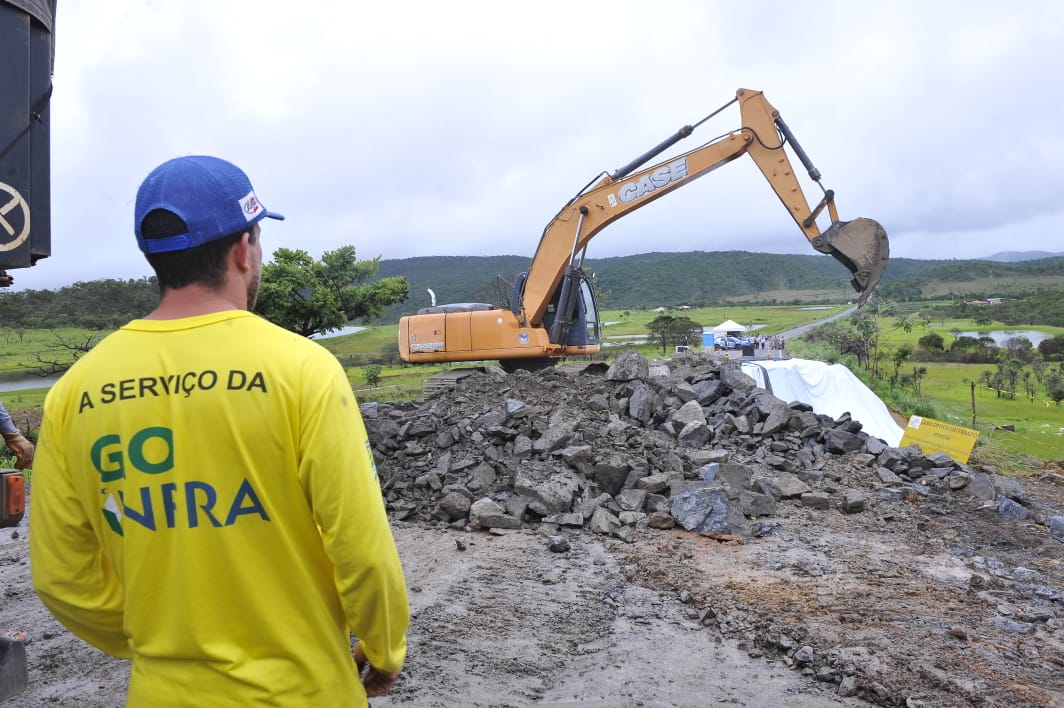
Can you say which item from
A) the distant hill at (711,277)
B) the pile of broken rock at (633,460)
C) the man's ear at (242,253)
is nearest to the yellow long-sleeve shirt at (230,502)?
the man's ear at (242,253)

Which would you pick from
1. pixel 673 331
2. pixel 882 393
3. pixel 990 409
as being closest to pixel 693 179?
pixel 882 393

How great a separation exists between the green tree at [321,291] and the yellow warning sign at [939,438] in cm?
1699

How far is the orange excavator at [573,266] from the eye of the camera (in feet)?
34.8

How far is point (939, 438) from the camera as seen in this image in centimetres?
1046

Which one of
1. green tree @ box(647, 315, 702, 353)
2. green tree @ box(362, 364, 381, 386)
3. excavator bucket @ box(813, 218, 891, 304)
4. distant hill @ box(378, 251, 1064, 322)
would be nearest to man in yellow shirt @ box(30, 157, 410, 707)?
excavator bucket @ box(813, 218, 891, 304)

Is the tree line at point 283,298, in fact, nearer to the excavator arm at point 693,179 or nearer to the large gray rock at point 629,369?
the excavator arm at point 693,179

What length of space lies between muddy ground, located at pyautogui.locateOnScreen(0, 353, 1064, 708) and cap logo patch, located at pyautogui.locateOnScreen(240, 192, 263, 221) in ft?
8.98

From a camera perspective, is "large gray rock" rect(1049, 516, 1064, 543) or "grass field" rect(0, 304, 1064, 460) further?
"grass field" rect(0, 304, 1064, 460)

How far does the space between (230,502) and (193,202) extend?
23.0 inches

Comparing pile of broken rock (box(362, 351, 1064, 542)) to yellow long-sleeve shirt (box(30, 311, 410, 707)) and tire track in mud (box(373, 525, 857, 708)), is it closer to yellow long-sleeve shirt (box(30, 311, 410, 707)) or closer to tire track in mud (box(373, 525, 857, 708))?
tire track in mud (box(373, 525, 857, 708))

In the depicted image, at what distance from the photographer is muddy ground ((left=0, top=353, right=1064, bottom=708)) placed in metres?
3.78

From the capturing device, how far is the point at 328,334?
84.4 feet

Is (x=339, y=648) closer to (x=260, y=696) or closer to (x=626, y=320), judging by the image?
(x=260, y=696)

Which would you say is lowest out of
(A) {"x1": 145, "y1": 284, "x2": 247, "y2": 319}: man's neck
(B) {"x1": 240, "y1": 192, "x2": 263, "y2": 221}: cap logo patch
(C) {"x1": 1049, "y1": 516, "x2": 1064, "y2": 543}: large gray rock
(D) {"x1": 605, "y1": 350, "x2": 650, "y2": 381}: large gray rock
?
(C) {"x1": 1049, "y1": 516, "x2": 1064, "y2": 543}: large gray rock
